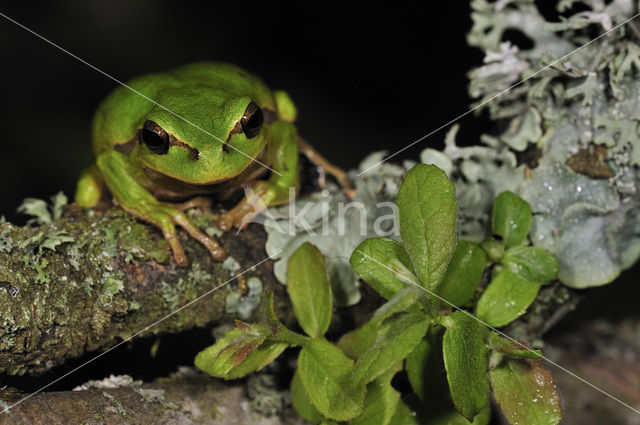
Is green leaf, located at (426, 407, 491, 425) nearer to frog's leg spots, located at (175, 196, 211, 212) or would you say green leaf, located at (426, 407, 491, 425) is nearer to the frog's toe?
the frog's toe

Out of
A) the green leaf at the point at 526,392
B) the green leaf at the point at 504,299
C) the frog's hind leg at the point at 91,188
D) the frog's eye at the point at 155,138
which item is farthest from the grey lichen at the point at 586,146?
the frog's hind leg at the point at 91,188

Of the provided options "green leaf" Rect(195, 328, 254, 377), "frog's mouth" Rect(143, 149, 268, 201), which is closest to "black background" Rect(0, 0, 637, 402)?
"frog's mouth" Rect(143, 149, 268, 201)

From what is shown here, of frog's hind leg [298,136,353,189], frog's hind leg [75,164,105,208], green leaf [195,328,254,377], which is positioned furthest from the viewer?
frog's hind leg [298,136,353,189]

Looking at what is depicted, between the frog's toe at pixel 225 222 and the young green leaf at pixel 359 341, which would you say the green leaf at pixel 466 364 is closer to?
the young green leaf at pixel 359 341

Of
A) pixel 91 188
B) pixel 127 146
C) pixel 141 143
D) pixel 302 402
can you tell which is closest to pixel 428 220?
pixel 302 402

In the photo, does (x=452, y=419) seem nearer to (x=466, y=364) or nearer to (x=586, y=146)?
(x=466, y=364)

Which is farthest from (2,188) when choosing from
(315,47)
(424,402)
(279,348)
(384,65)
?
(424,402)
